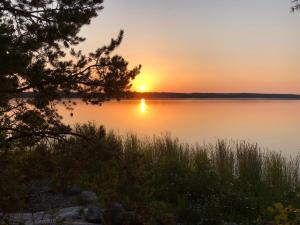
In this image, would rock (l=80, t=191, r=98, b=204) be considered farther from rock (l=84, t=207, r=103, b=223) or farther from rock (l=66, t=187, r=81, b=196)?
rock (l=84, t=207, r=103, b=223)

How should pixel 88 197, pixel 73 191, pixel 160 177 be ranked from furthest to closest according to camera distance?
pixel 160 177 < pixel 73 191 < pixel 88 197

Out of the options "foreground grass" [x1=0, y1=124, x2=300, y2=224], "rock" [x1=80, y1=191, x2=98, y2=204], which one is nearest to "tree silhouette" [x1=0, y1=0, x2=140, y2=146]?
"foreground grass" [x1=0, y1=124, x2=300, y2=224]

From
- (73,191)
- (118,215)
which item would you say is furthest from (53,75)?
(73,191)

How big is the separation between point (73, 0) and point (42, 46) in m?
0.70

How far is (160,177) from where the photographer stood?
40.9 feet

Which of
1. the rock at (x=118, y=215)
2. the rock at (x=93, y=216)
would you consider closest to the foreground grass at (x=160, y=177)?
the rock at (x=118, y=215)

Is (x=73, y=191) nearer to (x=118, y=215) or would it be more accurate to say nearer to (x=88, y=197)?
(x=88, y=197)

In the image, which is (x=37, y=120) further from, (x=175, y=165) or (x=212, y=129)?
(x=212, y=129)

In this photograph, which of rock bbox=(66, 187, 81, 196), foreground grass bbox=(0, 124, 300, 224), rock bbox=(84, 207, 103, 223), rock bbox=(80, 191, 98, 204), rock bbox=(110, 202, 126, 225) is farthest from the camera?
rock bbox=(66, 187, 81, 196)

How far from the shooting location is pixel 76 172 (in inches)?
263

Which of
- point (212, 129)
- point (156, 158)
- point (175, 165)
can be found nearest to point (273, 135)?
point (212, 129)

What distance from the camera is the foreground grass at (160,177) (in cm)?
613

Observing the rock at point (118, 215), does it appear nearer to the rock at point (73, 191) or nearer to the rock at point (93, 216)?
the rock at point (93, 216)

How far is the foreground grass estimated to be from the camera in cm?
613
